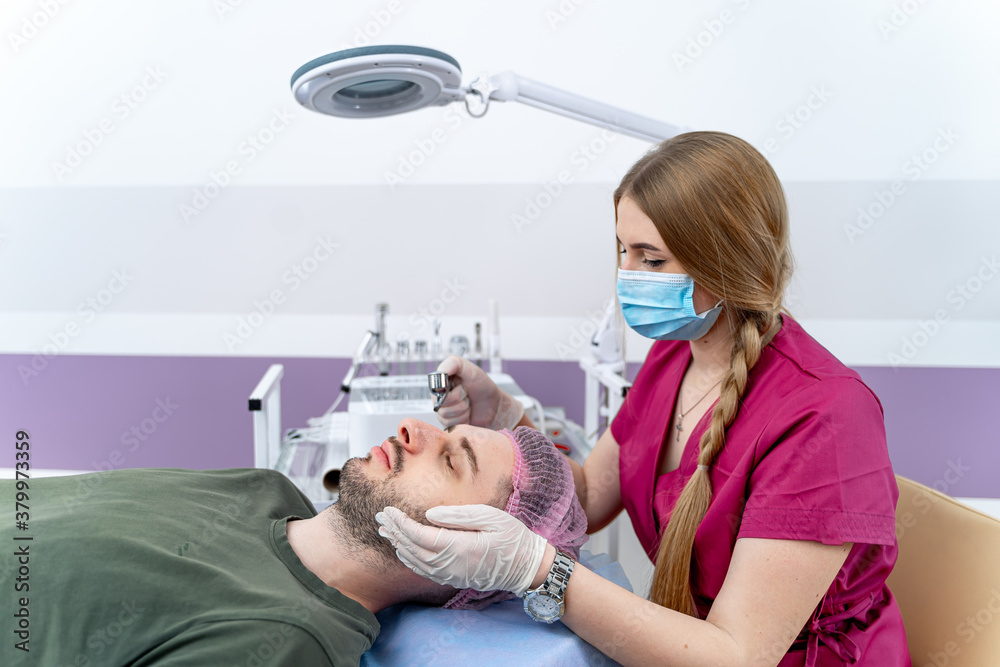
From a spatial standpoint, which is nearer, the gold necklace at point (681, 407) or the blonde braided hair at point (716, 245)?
the blonde braided hair at point (716, 245)

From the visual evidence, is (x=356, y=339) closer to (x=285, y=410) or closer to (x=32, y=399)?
(x=285, y=410)

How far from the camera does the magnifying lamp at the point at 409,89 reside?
43.3 inches

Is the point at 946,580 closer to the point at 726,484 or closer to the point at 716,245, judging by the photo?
the point at 726,484

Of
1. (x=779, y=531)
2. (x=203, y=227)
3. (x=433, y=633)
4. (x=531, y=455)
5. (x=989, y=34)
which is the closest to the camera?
(x=779, y=531)

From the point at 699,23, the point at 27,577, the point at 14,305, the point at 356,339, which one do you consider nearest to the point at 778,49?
the point at 699,23

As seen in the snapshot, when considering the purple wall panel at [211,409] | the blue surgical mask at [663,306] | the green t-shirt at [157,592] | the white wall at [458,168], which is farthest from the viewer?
the purple wall panel at [211,409]

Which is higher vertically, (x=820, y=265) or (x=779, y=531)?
(x=820, y=265)

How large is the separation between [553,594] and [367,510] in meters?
0.32

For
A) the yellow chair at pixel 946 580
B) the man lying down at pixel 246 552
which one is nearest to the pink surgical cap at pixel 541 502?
the man lying down at pixel 246 552

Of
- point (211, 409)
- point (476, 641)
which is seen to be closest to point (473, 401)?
point (476, 641)

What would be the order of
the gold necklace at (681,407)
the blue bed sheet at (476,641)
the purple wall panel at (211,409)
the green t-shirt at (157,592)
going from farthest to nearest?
the purple wall panel at (211,409)
the gold necklace at (681,407)
the blue bed sheet at (476,641)
the green t-shirt at (157,592)

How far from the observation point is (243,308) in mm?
2467

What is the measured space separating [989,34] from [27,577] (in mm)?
3067

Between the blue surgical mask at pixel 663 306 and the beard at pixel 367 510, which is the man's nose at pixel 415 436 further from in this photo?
the blue surgical mask at pixel 663 306
